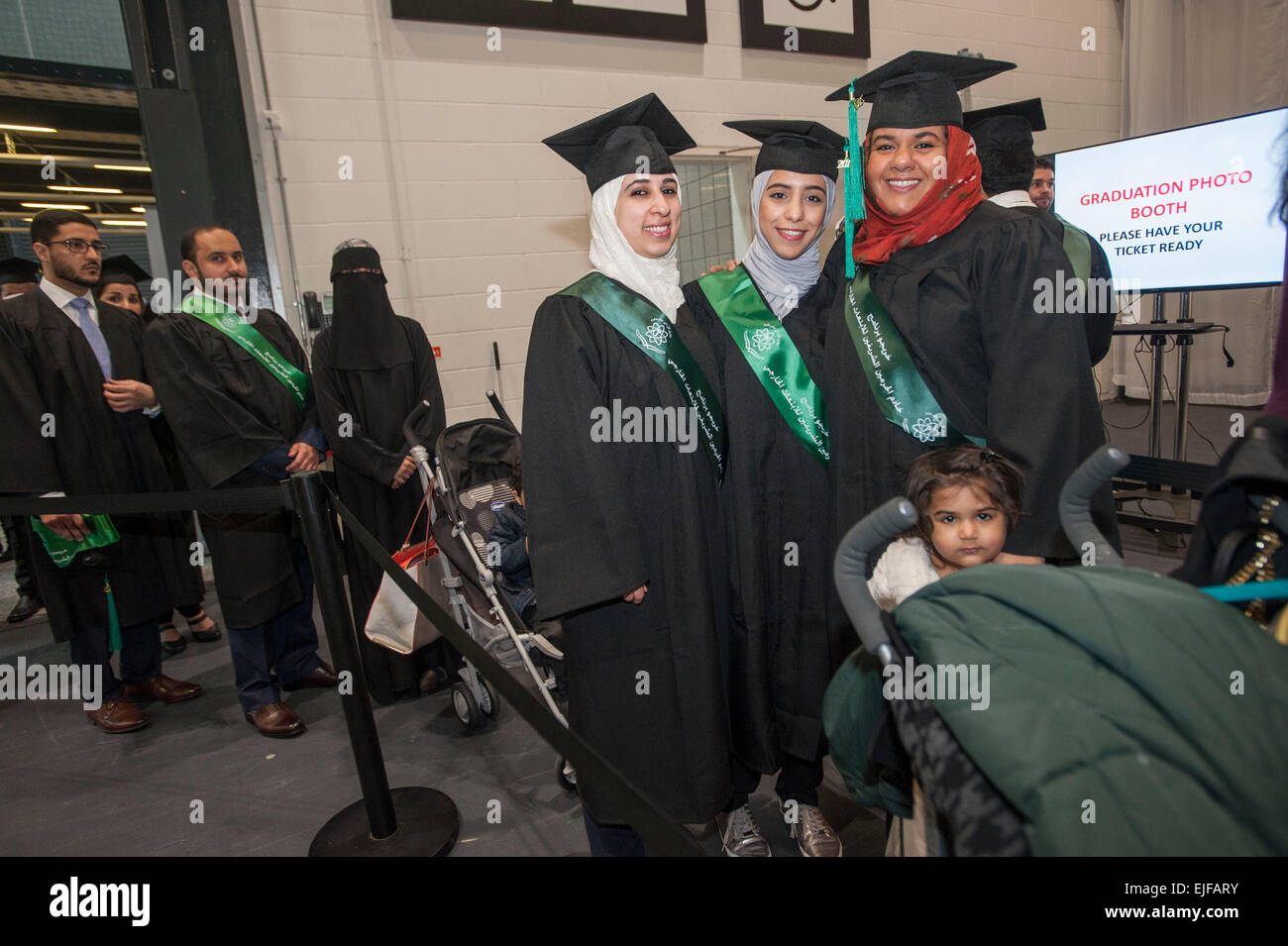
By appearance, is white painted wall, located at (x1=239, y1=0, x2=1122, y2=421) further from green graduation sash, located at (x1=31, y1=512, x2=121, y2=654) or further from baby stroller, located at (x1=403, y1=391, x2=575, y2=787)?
baby stroller, located at (x1=403, y1=391, x2=575, y2=787)

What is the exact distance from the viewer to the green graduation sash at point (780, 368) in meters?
1.63

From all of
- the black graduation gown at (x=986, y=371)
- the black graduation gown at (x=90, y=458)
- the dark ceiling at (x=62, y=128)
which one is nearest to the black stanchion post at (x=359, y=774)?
the black graduation gown at (x=986, y=371)

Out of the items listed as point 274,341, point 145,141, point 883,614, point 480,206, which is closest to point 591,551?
point 883,614

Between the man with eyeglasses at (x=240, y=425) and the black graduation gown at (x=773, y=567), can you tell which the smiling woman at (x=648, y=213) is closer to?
the black graduation gown at (x=773, y=567)

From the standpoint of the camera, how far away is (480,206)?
4113mm

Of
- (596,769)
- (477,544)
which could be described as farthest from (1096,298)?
(477,544)

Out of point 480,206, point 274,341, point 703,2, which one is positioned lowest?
point 274,341

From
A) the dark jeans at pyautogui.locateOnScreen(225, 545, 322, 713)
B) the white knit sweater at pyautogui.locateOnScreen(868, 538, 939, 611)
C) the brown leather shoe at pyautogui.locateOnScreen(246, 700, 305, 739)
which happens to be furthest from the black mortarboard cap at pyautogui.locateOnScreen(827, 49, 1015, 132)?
the brown leather shoe at pyautogui.locateOnScreen(246, 700, 305, 739)

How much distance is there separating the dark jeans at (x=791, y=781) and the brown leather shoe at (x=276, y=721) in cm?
170

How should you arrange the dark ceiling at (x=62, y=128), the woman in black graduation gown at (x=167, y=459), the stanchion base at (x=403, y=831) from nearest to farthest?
the stanchion base at (x=403, y=831) → the woman in black graduation gown at (x=167, y=459) → the dark ceiling at (x=62, y=128)

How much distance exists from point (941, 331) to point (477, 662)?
111 centimetres

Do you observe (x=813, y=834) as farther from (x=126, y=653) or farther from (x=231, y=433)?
(x=126, y=653)
